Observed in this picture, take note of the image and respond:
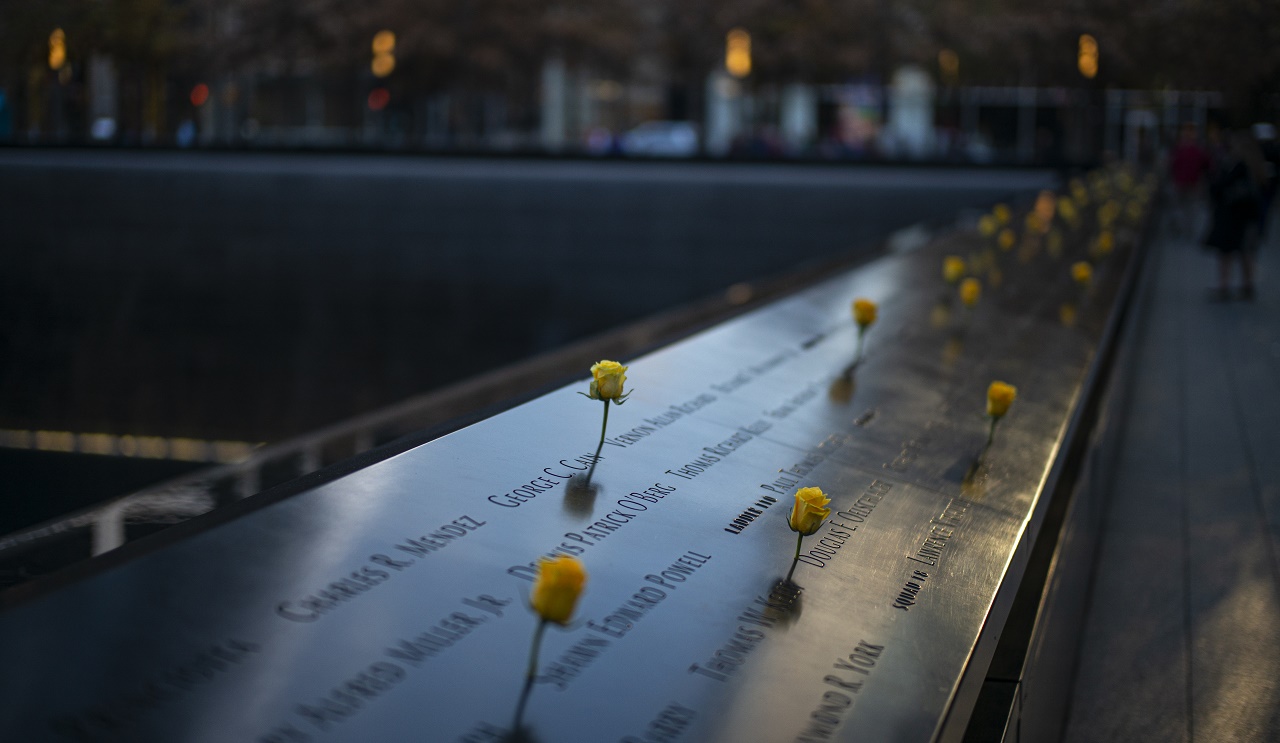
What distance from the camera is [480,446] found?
307 centimetres

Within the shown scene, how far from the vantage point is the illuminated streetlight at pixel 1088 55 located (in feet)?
81.5

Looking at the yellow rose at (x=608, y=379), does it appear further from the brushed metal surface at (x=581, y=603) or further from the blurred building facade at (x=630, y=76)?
the blurred building facade at (x=630, y=76)

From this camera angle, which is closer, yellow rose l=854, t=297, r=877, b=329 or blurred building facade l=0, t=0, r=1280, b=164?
yellow rose l=854, t=297, r=877, b=329

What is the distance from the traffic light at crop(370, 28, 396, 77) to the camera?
3228 centimetres

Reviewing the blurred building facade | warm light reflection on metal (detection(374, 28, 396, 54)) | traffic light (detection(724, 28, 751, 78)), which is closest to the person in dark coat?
the blurred building facade

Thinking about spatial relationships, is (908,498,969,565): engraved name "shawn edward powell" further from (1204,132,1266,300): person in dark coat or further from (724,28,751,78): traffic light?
(724,28,751,78): traffic light

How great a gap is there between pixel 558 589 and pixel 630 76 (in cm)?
3812

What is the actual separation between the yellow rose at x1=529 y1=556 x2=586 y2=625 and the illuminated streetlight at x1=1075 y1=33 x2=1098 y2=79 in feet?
82.7


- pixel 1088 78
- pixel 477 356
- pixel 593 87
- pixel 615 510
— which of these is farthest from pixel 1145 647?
pixel 593 87

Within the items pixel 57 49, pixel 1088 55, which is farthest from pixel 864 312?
pixel 1088 55

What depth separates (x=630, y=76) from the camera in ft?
127

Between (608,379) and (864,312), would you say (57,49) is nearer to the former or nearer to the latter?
(864,312)

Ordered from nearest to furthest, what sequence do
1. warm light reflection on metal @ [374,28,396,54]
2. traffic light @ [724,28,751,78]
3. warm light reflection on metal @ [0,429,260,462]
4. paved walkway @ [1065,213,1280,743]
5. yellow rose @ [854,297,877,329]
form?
1. paved walkway @ [1065,213,1280,743]
2. yellow rose @ [854,297,877,329]
3. warm light reflection on metal @ [0,429,260,462]
4. warm light reflection on metal @ [374,28,396,54]
5. traffic light @ [724,28,751,78]

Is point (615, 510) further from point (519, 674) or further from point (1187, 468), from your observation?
point (1187, 468)
